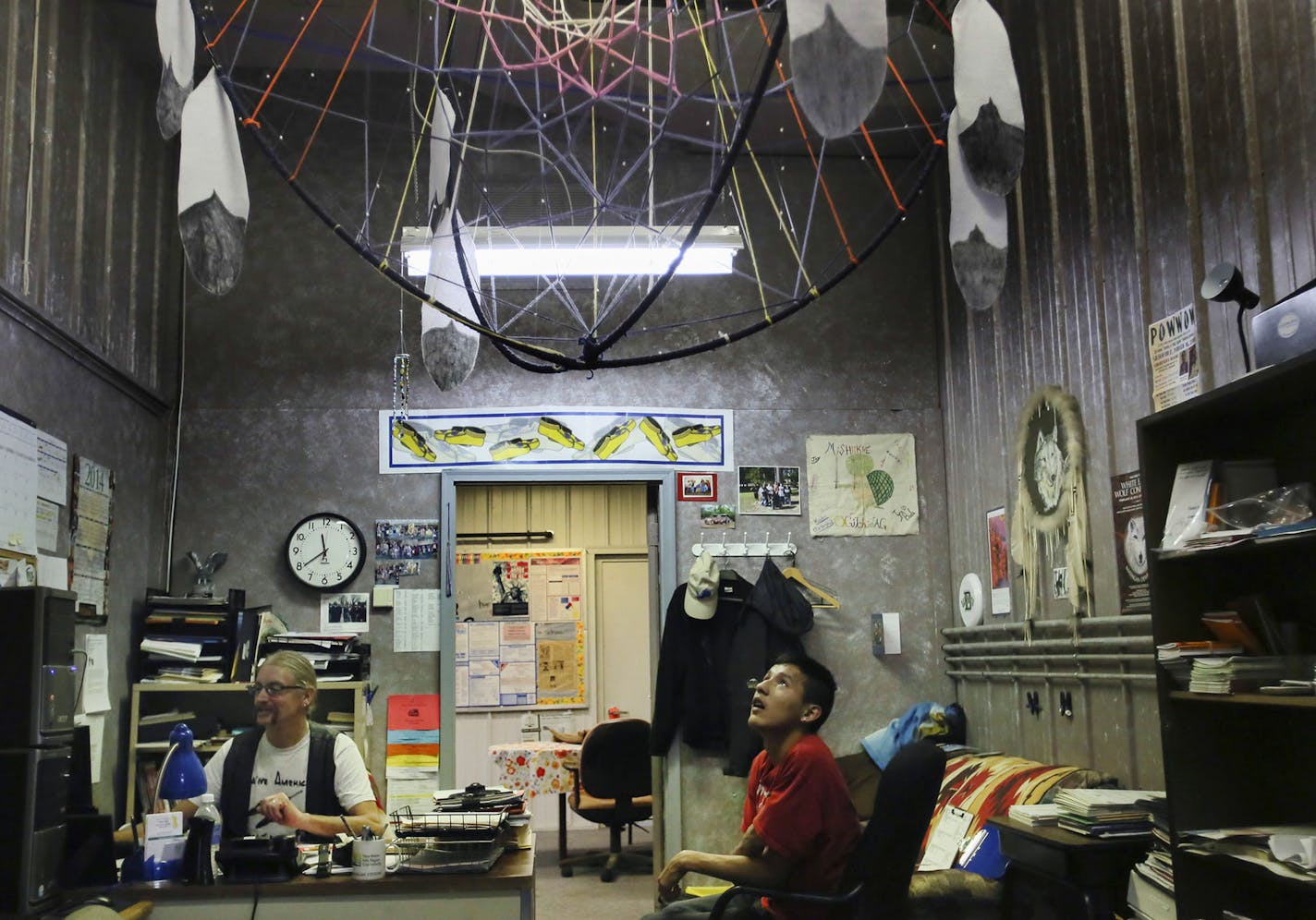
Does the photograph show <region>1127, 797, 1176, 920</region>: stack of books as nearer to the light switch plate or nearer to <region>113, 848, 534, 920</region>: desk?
<region>113, 848, 534, 920</region>: desk

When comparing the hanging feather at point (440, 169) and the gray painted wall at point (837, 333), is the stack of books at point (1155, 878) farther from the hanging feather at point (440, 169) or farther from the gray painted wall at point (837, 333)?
the hanging feather at point (440, 169)

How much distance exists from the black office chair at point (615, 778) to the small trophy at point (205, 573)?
2.29 metres

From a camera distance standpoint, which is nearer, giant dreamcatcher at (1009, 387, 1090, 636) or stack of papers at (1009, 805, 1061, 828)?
stack of papers at (1009, 805, 1061, 828)

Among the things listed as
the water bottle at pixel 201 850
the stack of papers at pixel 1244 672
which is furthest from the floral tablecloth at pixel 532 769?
the stack of papers at pixel 1244 672

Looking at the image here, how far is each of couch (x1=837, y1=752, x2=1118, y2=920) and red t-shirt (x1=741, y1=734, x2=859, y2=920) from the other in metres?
0.61

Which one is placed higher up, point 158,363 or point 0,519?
point 158,363

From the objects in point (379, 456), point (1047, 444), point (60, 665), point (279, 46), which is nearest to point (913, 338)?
point (1047, 444)

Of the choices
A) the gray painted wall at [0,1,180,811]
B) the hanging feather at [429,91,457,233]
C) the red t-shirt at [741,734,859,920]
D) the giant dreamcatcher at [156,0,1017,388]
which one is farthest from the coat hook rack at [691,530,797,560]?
the hanging feather at [429,91,457,233]

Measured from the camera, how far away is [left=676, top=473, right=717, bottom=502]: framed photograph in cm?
627

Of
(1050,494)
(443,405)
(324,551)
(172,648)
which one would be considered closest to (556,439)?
(443,405)

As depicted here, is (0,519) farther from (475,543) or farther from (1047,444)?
(475,543)

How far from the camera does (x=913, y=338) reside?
254 inches

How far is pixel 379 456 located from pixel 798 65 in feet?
15.6

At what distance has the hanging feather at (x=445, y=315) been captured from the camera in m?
2.83
